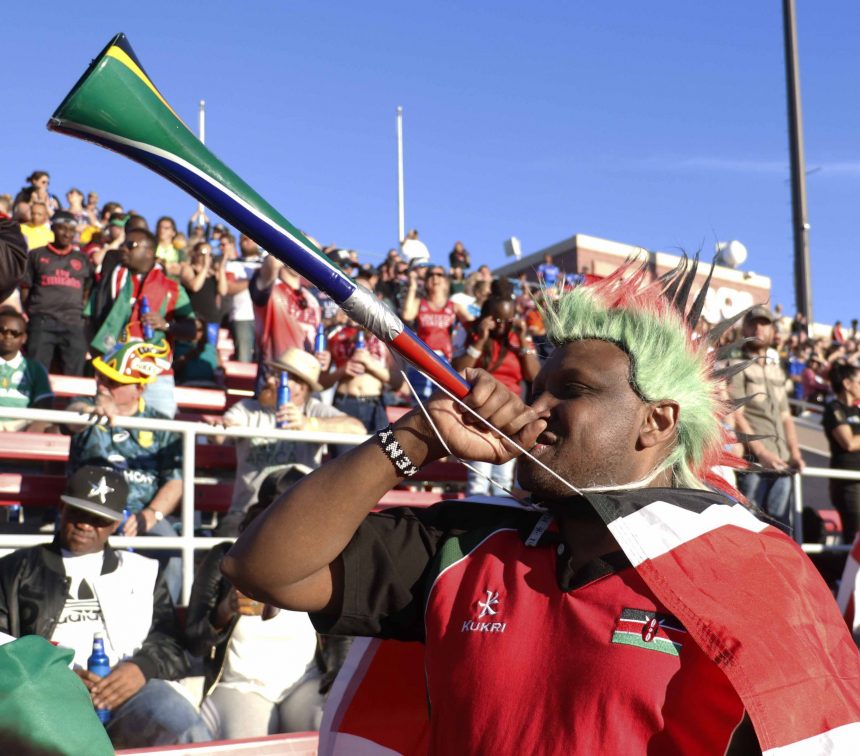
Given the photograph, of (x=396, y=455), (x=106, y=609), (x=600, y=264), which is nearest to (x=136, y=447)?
(x=106, y=609)

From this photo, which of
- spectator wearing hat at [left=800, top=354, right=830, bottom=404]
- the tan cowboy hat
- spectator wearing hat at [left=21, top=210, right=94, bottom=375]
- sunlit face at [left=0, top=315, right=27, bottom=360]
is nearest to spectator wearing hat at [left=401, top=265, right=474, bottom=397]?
the tan cowboy hat

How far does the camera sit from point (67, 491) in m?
4.79

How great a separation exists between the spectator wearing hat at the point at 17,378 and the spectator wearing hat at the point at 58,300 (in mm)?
1203

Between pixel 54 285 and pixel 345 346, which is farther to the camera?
pixel 54 285

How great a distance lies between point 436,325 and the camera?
8.80 m

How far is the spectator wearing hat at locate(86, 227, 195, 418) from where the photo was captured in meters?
7.72

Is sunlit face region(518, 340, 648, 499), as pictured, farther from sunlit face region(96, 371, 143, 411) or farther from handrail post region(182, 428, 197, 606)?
sunlit face region(96, 371, 143, 411)

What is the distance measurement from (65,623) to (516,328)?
3.87 m

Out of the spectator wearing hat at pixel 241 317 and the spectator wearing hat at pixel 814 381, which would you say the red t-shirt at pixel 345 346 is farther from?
the spectator wearing hat at pixel 814 381

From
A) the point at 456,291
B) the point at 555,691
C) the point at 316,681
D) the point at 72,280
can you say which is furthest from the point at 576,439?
the point at 456,291

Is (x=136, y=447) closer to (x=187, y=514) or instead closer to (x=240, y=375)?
(x=187, y=514)

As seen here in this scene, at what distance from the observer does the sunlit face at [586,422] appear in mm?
2193

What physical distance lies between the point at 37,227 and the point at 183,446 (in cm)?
478

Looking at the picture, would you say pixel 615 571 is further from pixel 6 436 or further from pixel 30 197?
pixel 30 197
